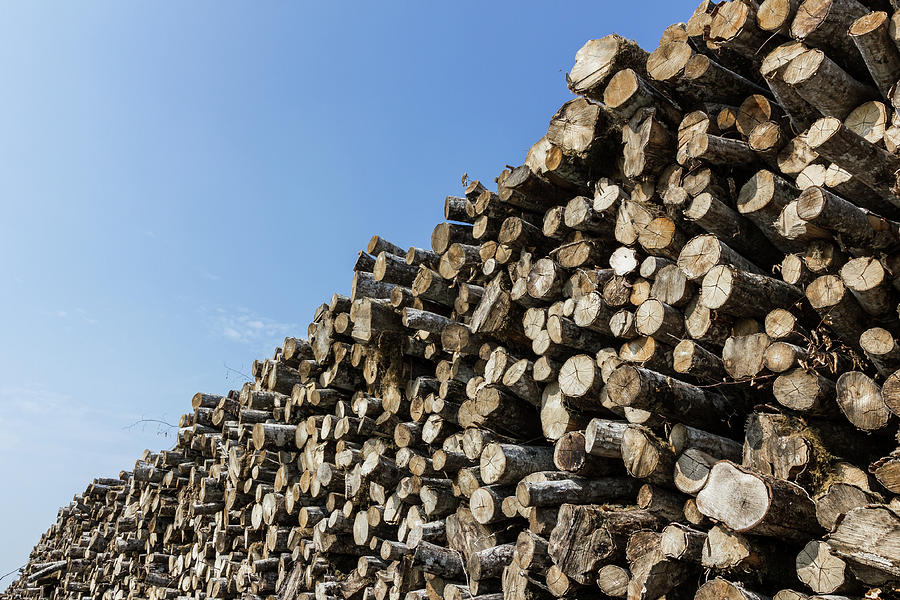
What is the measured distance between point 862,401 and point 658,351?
2.89 feet

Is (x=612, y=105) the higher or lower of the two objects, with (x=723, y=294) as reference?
higher

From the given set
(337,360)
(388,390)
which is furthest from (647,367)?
(337,360)

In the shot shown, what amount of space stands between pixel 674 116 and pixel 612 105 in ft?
1.04

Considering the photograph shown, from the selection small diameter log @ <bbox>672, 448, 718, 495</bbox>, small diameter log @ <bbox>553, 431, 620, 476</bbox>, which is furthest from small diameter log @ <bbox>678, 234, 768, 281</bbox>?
small diameter log @ <bbox>553, 431, 620, 476</bbox>

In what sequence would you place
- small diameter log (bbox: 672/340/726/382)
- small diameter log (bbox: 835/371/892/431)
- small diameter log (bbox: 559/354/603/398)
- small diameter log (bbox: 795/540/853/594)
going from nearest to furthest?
small diameter log (bbox: 795/540/853/594)
small diameter log (bbox: 835/371/892/431)
small diameter log (bbox: 672/340/726/382)
small diameter log (bbox: 559/354/603/398)

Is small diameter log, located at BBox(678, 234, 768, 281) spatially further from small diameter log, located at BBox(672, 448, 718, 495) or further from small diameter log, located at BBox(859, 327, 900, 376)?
small diameter log, located at BBox(672, 448, 718, 495)

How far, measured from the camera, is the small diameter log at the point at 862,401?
2.41 m

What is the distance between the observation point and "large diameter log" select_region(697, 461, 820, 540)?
2.39 m

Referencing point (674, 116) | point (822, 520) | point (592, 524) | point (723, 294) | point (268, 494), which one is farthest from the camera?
point (268, 494)

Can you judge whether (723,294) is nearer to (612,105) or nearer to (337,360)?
(612,105)

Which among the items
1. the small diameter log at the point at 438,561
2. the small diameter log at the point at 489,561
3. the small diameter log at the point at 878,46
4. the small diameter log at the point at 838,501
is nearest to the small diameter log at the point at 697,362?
the small diameter log at the point at 838,501

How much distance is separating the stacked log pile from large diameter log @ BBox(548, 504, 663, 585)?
10mm

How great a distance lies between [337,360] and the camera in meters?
5.18

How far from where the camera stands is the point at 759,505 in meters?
2.40
